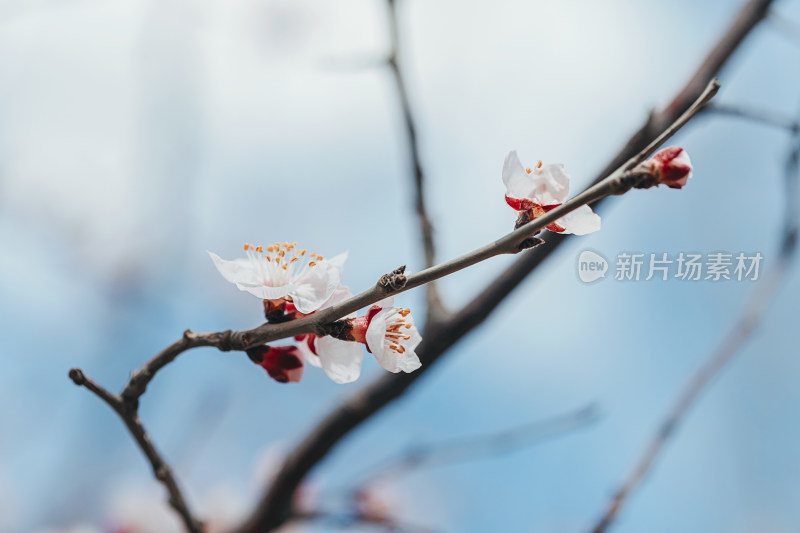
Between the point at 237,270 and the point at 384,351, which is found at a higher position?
the point at 237,270

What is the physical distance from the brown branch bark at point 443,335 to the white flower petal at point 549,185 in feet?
1.57

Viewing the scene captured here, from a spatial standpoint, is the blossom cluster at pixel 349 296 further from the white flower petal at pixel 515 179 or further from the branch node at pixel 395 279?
the branch node at pixel 395 279

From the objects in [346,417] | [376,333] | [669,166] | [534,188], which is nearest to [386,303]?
[376,333]

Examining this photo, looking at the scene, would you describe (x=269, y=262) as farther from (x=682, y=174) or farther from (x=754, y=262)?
(x=754, y=262)

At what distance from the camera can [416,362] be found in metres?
0.79

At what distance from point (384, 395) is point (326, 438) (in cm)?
25

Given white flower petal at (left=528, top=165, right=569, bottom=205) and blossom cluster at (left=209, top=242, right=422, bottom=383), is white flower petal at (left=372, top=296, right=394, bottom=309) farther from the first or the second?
white flower petal at (left=528, top=165, right=569, bottom=205)

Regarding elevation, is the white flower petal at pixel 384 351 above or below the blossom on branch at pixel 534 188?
below

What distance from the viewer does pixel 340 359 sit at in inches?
31.9

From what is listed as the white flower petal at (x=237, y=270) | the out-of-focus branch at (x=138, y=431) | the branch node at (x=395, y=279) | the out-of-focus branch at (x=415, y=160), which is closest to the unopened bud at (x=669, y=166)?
the branch node at (x=395, y=279)

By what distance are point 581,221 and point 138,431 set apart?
674 millimetres

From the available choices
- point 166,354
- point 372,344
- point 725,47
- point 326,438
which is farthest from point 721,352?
point 166,354

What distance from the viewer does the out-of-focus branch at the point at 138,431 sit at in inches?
30.2

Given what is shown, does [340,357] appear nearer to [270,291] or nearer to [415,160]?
[270,291]
